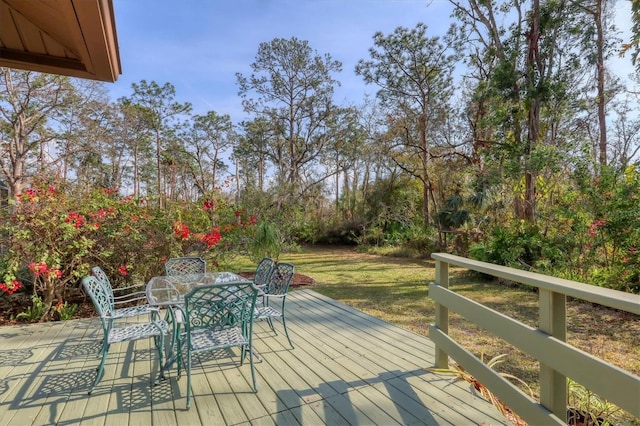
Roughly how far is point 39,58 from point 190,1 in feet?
9.17

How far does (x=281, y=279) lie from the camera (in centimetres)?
329

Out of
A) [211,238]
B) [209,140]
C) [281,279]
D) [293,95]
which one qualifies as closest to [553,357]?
[281,279]

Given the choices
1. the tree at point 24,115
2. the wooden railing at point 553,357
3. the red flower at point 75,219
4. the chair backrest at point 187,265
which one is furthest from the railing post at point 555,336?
the tree at point 24,115

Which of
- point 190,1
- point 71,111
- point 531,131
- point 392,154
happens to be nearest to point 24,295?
point 190,1

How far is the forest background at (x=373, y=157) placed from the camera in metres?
4.53

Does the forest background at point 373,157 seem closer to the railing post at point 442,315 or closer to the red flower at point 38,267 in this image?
the red flower at point 38,267

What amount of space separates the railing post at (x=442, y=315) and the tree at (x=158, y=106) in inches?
644

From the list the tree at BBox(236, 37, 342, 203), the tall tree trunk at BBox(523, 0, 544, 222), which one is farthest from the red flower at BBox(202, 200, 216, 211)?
the tree at BBox(236, 37, 342, 203)

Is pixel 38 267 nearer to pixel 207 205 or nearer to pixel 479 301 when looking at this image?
pixel 207 205

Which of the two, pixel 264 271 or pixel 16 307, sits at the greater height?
pixel 264 271

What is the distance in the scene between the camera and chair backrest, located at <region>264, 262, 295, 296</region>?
124 inches

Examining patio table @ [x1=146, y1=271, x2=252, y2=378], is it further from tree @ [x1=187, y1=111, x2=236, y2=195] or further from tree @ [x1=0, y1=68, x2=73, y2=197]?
tree @ [x1=187, y1=111, x2=236, y2=195]

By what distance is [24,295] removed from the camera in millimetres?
4223

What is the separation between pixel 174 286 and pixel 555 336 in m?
2.85
